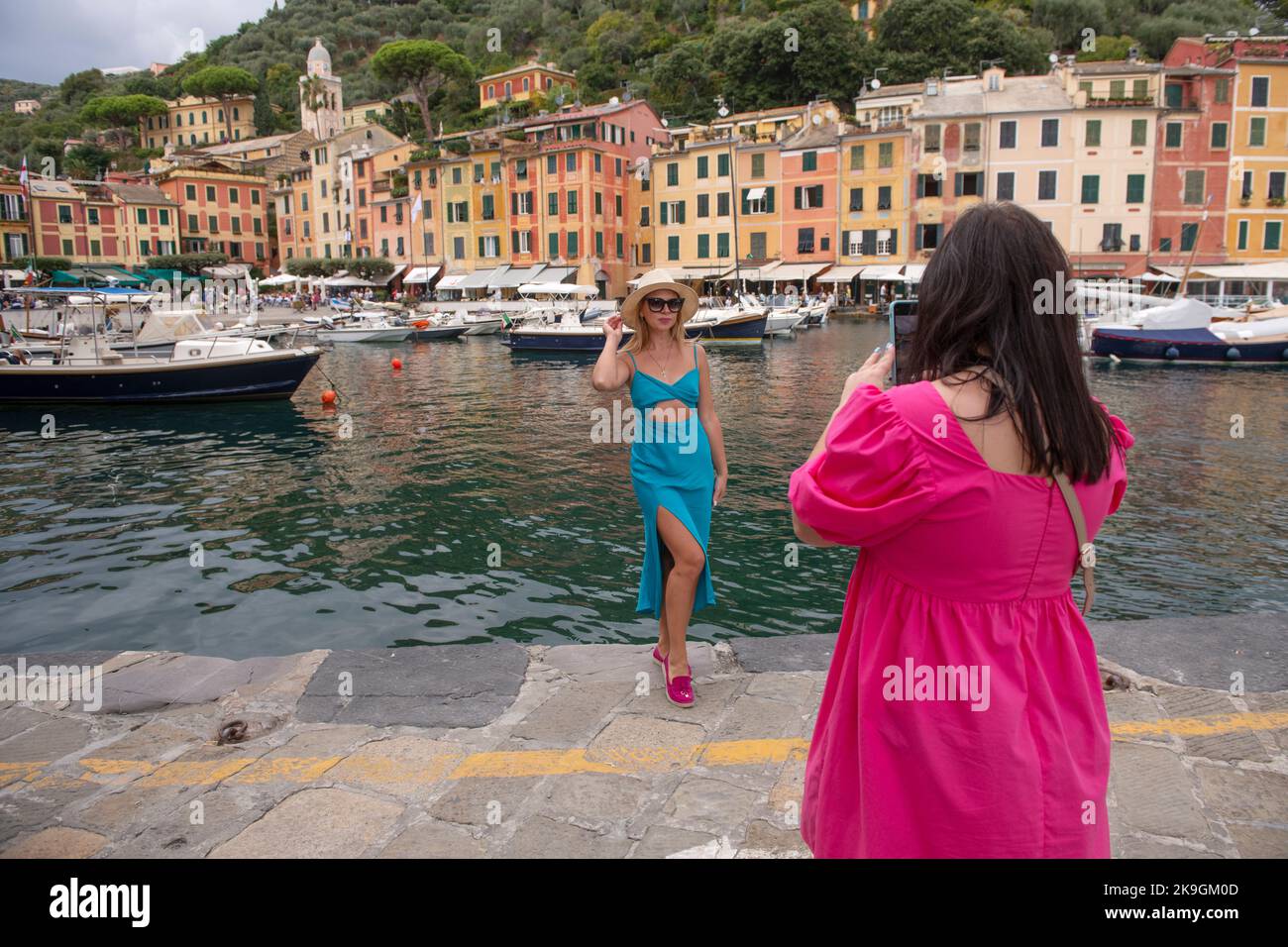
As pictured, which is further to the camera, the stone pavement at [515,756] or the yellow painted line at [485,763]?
the yellow painted line at [485,763]

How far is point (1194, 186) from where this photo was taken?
42.3 meters

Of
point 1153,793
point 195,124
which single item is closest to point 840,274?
point 1153,793

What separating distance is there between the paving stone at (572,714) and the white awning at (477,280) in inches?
1995

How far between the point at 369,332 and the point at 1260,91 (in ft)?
134

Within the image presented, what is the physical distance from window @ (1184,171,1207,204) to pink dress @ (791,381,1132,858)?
1924 inches

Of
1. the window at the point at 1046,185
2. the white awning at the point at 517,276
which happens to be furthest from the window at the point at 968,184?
the white awning at the point at 517,276

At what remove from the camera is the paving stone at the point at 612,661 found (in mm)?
4082

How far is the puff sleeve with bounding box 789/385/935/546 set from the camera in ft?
5.16

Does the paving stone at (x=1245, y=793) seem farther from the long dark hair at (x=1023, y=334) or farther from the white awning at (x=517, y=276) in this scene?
the white awning at (x=517, y=276)

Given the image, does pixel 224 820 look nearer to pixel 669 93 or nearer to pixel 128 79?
pixel 669 93

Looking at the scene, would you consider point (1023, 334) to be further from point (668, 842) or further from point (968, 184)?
point (968, 184)

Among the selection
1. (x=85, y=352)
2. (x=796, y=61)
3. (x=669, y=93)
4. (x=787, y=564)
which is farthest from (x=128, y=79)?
(x=787, y=564)

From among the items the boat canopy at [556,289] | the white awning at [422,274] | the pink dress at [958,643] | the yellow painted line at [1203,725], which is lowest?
the yellow painted line at [1203,725]

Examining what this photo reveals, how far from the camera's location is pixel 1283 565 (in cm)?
747
